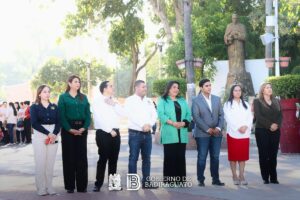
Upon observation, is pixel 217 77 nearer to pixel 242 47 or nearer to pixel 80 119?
pixel 242 47

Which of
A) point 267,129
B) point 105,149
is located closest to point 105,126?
point 105,149

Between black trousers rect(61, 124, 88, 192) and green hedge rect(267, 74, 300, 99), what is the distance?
22.4 feet

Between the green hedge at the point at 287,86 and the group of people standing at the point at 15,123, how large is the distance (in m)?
12.0

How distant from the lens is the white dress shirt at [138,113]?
985 centimetres

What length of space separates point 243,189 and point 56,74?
5051 cm

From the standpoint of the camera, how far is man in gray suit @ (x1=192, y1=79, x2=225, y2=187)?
33.1 feet

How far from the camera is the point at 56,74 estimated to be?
58875mm

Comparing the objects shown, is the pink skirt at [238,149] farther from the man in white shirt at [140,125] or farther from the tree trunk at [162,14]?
the tree trunk at [162,14]

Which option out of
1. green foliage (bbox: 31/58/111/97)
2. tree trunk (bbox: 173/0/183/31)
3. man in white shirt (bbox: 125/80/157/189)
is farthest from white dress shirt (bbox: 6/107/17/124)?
green foliage (bbox: 31/58/111/97)

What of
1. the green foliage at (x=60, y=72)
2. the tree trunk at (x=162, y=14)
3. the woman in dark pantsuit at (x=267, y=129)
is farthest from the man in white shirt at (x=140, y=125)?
the green foliage at (x=60, y=72)

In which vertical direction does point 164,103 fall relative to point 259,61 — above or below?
below

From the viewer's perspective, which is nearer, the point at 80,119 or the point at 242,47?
the point at 80,119

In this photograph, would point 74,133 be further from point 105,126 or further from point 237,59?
point 237,59

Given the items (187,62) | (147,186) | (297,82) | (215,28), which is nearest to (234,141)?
(147,186)
